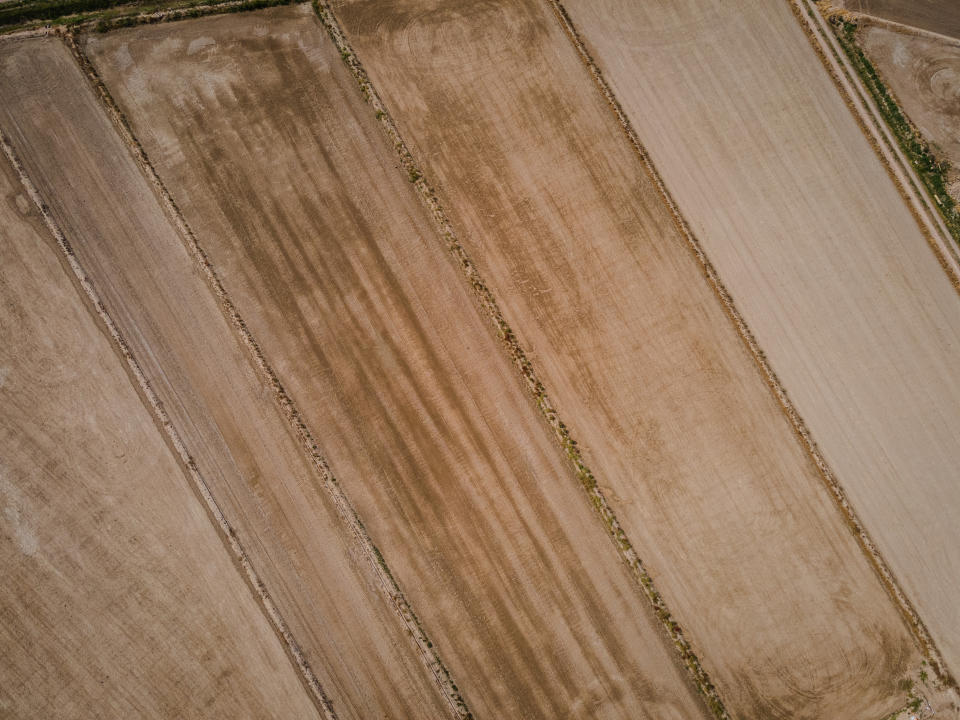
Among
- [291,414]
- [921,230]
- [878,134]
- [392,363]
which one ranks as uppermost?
[291,414]

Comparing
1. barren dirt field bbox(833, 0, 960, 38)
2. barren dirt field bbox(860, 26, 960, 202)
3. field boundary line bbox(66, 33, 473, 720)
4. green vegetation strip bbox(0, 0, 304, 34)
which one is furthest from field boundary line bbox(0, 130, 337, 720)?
barren dirt field bbox(833, 0, 960, 38)

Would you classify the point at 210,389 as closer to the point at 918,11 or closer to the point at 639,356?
the point at 639,356

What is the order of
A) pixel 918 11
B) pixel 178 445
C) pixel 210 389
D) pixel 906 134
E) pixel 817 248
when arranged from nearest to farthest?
pixel 178 445
pixel 210 389
pixel 817 248
pixel 906 134
pixel 918 11

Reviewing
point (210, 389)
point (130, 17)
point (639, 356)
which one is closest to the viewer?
point (210, 389)

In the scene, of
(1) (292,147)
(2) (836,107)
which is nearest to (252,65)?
(1) (292,147)

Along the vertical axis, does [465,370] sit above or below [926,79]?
below

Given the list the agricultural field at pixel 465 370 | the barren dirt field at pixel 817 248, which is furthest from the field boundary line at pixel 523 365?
the barren dirt field at pixel 817 248

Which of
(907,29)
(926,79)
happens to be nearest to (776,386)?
(926,79)
